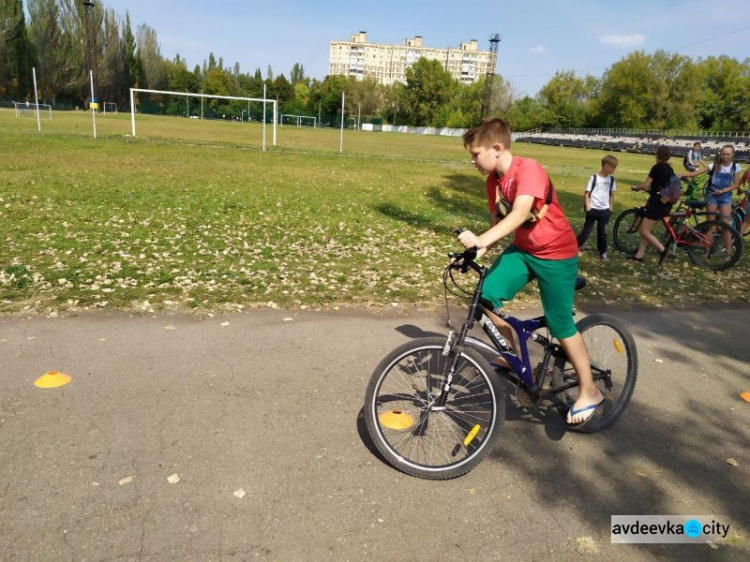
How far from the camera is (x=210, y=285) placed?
21.0 feet

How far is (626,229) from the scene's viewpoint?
9.91 m

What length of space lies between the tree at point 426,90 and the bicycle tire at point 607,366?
110m

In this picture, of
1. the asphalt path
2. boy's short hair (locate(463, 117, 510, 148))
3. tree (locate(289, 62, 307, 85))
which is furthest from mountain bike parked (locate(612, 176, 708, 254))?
tree (locate(289, 62, 307, 85))

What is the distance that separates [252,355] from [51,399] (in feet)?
4.88

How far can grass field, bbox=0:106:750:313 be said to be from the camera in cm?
621

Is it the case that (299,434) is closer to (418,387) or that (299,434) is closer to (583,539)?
(418,387)

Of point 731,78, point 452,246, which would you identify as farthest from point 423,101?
point 452,246

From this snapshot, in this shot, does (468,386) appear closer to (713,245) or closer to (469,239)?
(469,239)

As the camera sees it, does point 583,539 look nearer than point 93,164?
Yes

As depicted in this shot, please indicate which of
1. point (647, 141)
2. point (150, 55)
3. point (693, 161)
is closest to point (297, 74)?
point (150, 55)

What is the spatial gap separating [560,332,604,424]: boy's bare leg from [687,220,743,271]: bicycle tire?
21.1 feet

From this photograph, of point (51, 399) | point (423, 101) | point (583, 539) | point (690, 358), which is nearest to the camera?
point (583, 539)

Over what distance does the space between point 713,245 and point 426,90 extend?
104727mm

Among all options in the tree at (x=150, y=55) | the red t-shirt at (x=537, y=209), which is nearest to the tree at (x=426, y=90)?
the tree at (x=150, y=55)
